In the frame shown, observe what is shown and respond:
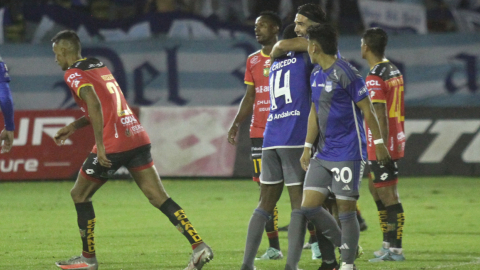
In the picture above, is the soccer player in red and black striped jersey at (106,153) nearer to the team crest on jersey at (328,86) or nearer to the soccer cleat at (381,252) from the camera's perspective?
the team crest on jersey at (328,86)

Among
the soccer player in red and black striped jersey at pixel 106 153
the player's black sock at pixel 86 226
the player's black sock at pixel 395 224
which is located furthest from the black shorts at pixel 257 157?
the player's black sock at pixel 86 226

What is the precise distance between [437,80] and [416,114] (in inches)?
80.8

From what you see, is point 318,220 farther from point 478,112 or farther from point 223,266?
point 478,112

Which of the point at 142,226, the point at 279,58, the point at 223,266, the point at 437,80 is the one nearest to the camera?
the point at 279,58

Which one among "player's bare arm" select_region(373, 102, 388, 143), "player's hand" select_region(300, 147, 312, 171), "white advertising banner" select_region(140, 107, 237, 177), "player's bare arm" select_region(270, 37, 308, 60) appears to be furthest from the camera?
"white advertising banner" select_region(140, 107, 237, 177)

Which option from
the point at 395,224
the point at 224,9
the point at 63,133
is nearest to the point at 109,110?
the point at 63,133

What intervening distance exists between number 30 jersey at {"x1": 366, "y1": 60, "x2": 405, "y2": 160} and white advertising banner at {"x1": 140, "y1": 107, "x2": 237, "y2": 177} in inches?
296

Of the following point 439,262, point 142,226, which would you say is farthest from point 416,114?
point 439,262

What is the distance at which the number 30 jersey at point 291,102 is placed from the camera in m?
6.09

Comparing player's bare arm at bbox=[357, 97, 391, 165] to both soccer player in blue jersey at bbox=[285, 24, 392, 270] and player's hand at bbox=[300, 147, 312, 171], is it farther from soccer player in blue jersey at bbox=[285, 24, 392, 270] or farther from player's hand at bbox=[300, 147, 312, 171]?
player's hand at bbox=[300, 147, 312, 171]

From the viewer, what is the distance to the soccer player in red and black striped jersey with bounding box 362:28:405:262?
23.4ft

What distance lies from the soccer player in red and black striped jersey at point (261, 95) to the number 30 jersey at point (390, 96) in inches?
39.7

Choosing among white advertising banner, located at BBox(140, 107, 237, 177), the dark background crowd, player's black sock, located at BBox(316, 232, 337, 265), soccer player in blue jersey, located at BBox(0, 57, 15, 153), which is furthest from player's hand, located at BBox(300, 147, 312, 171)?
the dark background crowd

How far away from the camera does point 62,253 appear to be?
24.6 feet
